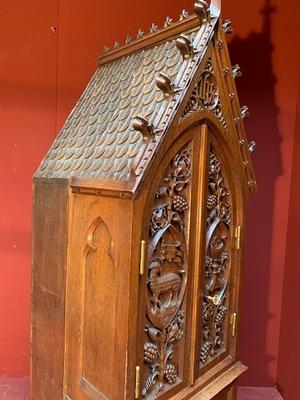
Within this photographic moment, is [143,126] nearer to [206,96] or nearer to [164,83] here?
[164,83]

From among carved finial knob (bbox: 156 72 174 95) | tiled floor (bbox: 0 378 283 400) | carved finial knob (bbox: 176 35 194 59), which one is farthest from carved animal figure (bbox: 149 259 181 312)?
tiled floor (bbox: 0 378 283 400)

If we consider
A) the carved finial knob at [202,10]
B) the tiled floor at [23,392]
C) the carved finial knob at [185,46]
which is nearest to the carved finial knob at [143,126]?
the carved finial knob at [185,46]

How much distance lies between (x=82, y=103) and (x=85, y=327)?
81 cm

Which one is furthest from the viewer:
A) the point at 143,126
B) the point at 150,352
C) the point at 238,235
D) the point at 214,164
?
the point at 238,235

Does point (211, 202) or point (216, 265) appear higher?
point (211, 202)

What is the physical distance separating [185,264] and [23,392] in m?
1.08

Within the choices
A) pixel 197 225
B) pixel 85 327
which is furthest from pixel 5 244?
pixel 197 225

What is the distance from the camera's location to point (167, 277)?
3.29 feet

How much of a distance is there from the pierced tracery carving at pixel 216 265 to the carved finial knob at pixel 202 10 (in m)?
0.38

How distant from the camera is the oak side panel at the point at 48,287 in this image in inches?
43.1

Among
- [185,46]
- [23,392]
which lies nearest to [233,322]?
[185,46]

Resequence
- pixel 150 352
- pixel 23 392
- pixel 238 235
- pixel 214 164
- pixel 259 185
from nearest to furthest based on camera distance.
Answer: pixel 150 352
pixel 214 164
pixel 238 235
pixel 23 392
pixel 259 185

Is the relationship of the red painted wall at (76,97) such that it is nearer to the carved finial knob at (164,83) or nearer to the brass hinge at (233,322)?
the brass hinge at (233,322)

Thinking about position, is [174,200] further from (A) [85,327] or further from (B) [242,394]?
(B) [242,394]
